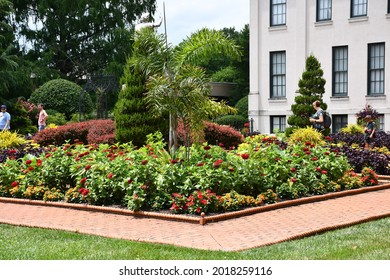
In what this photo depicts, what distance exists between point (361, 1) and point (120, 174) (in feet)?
75.8

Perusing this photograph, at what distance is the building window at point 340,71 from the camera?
30719mm

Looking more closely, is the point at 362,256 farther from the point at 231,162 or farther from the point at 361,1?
the point at 361,1

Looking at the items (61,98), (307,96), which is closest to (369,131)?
(307,96)

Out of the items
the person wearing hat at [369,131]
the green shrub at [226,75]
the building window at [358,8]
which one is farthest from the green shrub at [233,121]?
the person wearing hat at [369,131]

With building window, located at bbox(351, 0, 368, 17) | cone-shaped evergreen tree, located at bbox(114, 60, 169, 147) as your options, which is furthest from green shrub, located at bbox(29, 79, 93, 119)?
cone-shaped evergreen tree, located at bbox(114, 60, 169, 147)

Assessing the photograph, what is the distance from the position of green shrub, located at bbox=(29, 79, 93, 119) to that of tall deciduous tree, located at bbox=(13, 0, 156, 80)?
7.79 metres

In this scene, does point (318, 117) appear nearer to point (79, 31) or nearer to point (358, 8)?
point (358, 8)

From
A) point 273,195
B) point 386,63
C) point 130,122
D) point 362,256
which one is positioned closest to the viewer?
point 362,256

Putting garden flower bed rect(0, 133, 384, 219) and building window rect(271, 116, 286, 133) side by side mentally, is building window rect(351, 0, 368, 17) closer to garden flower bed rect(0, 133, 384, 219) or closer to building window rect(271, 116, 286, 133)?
building window rect(271, 116, 286, 133)

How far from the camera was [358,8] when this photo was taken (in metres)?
30.6

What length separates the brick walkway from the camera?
8289 millimetres

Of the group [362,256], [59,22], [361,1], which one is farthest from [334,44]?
[362,256]

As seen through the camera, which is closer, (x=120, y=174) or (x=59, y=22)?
(x=120, y=174)

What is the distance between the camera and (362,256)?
6.97 m
